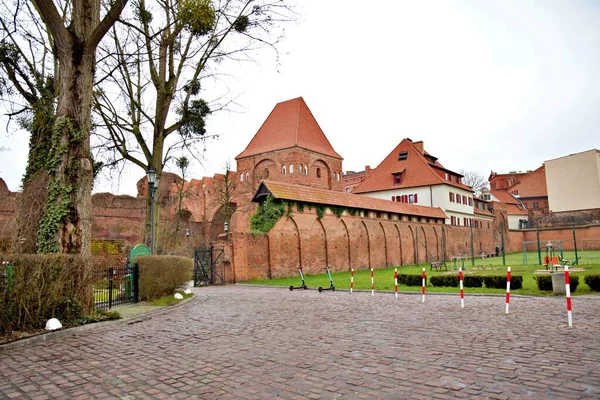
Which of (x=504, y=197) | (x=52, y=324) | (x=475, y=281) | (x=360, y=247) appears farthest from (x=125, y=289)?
(x=504, y=197)

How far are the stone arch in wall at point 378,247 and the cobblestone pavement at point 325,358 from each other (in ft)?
78.9

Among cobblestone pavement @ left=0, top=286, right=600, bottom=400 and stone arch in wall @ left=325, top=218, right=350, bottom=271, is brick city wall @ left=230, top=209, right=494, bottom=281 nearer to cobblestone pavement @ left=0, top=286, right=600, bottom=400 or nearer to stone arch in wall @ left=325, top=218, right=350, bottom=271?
stone arch in wall @ left=325, top=218, right=350, bottom=271

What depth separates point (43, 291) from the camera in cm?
847

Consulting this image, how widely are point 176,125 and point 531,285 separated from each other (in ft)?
47.1

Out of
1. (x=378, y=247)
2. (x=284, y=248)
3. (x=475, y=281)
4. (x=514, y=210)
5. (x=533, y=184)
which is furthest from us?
(x=533, y=184)

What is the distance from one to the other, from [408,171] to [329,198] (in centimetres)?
2514

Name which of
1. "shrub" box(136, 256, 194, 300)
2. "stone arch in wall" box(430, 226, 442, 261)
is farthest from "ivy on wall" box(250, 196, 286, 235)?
"stone arch in wall" box(430, 226, 442, 261)

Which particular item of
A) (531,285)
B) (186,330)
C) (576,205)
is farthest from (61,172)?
(576,205)

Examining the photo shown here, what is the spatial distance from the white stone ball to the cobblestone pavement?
1.23ft

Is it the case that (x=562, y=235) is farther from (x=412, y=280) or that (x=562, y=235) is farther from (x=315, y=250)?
(x=412, y=280)

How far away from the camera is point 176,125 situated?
17.4 metres

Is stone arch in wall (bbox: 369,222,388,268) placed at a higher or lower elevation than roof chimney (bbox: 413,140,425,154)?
lower

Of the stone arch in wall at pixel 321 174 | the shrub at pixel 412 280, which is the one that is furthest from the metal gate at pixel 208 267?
the stone arch in wall at pixel 321 174

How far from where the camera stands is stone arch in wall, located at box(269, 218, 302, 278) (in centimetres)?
2630
